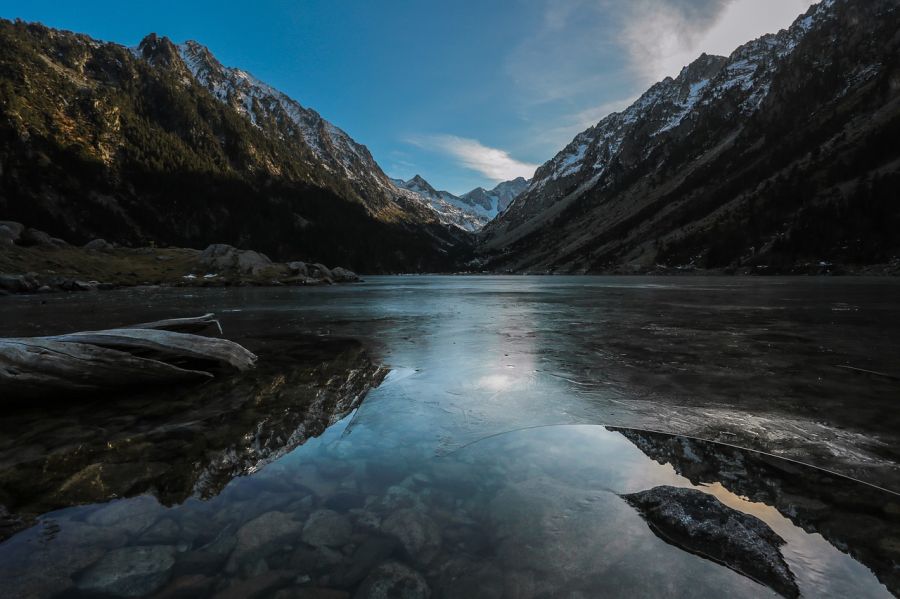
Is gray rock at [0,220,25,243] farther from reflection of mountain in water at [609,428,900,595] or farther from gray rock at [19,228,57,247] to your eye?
reflection of mountain in water at [609,428,900,595]

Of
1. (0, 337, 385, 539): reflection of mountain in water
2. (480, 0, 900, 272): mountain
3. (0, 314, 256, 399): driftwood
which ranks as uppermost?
(480, 0, 900, 272): mountain

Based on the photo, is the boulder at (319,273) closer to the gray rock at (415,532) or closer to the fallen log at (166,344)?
the fallen log at (166,344)

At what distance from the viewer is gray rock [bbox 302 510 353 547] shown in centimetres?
440

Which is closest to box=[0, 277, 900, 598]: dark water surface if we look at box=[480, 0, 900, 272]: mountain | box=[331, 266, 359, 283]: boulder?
box=[331, 266, 359, 283]: boulder

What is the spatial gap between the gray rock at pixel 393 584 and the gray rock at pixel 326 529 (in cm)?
67

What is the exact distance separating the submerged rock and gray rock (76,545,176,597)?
4.92m

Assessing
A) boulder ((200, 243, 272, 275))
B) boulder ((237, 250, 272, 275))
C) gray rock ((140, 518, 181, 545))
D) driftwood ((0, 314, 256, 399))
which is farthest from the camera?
boulder ((237, 250, 272, 275))

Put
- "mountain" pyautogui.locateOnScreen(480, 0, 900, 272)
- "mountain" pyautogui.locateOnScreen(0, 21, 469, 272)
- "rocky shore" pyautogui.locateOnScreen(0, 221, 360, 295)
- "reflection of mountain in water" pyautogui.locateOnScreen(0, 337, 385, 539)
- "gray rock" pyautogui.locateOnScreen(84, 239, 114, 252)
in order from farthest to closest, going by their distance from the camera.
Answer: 1. "mountain" pyautogui.locateOnScreen(0, 21, 469, 272)
2. "mountain" pyautogui.locateOnScreen(480, 0, 900, 272)
3. "gray rock" pyautogui.locateOnScreen(84, 239, 114, 252)
4. "rocky shore" pyautogui.locateOnScreen(0, 221, 360, 295)
5. "reflection of mountain in water" pyautogui.locateOnScreen(0, 337, 385, 539)

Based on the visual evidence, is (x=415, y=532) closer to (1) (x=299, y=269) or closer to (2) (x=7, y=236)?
(2) (x=7, y=236)

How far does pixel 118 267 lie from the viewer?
229 feet

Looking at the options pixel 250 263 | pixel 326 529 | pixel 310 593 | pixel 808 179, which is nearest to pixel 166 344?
pixel 326 529

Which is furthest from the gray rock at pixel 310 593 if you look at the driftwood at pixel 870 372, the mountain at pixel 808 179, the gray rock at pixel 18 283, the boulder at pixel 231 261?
the mountain at pixel 808 179

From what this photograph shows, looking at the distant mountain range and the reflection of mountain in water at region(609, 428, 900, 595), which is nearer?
the reflection of mountain in water at region(609, 428, 900, 595)

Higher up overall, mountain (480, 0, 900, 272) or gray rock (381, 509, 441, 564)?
mountain (480, 0, 900, 272)
